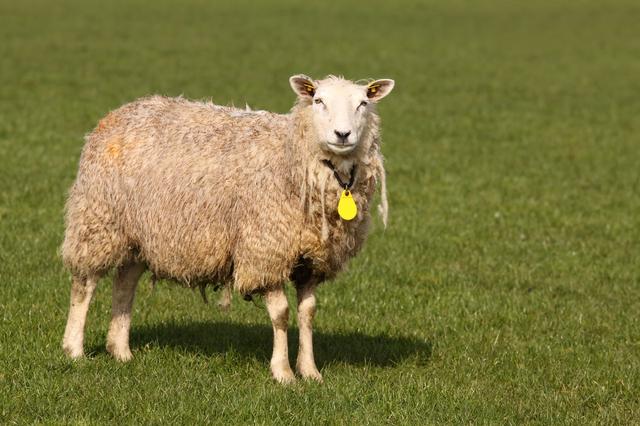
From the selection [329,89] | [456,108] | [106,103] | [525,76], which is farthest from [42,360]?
[525,76]

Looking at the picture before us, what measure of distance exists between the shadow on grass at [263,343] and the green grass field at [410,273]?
0.03 metres

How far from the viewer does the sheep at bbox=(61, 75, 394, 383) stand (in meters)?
7.98

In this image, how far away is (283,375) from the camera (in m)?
8.02

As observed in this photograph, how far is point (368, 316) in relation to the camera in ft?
33.3

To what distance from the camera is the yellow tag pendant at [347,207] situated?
788 cm

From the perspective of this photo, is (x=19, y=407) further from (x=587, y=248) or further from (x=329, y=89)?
(x=587, y=248)

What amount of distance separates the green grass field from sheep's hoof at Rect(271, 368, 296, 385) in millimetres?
111

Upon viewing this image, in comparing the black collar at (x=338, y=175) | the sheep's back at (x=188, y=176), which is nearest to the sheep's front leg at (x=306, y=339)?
the sheep's back at (x=188, y=176)

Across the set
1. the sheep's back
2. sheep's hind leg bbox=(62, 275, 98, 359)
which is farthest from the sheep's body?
sheep's hind leg bbox=(62, 275, 98, 359)

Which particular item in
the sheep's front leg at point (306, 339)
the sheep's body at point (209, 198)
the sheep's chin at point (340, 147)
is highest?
the sheep's chin at point (340, 147)

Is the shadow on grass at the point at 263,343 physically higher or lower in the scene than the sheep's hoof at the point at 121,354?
lower

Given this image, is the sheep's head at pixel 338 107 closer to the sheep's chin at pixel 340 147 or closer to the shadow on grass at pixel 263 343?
the sheep's chin at pixel 340 147

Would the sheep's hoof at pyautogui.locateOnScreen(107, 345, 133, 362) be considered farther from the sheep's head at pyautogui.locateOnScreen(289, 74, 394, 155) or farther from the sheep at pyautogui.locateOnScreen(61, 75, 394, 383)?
the sheep's head at pyautogui.locateOnScreen(289, 74, 394, 155)

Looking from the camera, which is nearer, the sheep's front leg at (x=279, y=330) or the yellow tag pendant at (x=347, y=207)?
the yellow tag pendant at (x=347, y=207)
